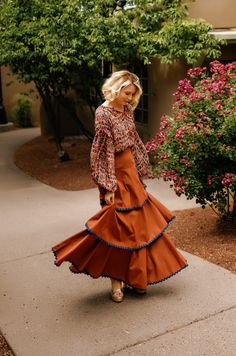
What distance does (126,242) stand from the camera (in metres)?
4.18

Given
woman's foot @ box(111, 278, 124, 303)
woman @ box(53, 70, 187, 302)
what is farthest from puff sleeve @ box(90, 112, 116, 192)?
woman's foot @ box(111, 278, 124, 303)

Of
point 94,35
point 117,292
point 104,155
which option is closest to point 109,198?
point 104,155

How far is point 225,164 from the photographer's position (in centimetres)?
580

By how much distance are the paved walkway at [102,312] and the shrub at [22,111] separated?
41.7 ft

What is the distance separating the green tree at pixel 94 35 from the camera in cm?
880

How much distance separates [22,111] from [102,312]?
15.1 metres

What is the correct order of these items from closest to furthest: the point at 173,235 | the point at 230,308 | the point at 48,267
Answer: the point at 230,308, the point at 48,267, the point at 173,235

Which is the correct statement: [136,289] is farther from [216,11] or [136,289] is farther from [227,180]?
[216,11]

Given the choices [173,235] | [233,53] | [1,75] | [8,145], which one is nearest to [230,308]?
[173,235]

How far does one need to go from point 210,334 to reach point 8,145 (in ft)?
39.0

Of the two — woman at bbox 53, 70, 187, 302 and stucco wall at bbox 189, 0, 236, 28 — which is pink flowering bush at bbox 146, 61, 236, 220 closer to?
woman at bbox 53, 70, 187, 302

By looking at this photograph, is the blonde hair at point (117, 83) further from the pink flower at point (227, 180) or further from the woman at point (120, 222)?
the pink flower at point (227, 180)

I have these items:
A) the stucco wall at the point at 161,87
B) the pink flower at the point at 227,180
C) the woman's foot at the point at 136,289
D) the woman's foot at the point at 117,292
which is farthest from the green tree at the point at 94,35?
the woman's foot at the point at 117,292

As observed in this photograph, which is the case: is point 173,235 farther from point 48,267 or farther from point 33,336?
point 33,336
